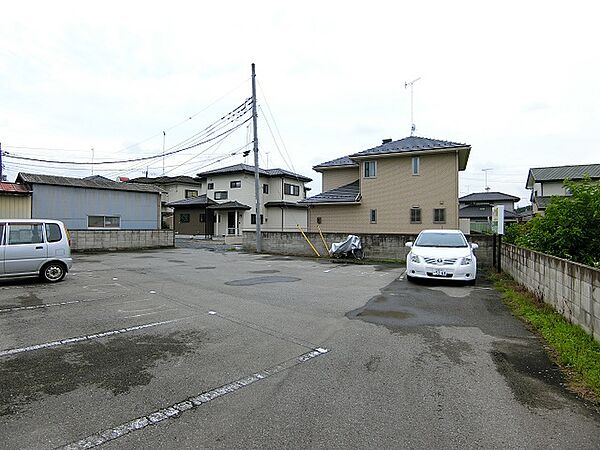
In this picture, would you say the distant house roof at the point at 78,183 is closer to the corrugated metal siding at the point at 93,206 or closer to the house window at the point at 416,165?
the corrugated metal siding at the point at 93,206

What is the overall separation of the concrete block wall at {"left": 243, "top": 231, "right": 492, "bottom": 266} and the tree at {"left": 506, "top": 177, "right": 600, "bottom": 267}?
6.53 meters

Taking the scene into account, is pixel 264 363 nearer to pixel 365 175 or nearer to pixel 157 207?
pixel 365 175

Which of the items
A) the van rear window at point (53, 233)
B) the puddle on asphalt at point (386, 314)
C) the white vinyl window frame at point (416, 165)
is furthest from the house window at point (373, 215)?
the van rear window at point (53, 233)

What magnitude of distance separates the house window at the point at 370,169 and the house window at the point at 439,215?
12.5 feet

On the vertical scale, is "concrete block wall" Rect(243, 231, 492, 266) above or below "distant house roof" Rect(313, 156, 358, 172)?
below

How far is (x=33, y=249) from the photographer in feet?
28.7

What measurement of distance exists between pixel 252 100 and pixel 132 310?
14.7 m

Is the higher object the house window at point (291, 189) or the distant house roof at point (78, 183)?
the house window at point (291, 189)

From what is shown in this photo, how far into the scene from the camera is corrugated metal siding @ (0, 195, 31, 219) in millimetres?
16688

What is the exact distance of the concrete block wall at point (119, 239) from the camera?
18.4 metres

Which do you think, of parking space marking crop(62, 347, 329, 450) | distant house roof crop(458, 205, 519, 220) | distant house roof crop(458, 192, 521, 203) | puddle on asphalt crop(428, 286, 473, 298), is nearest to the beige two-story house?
puddle on asphalt crop(428, 286, 473, 298)

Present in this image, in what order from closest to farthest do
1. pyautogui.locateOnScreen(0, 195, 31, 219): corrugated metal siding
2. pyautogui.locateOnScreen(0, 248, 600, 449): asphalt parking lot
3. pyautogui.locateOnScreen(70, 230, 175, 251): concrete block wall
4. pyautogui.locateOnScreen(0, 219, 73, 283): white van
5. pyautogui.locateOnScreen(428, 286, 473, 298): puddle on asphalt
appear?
pyautogui.locateOnScreen(0, 248, 600, 449): asphalt parking lot → pyautogui.locateOnScreen(428, 286, 473, 298): puddle on asphalt → pyautogui.locateOnScreen(0, 219, 73, 283): white van → pyautogui.locateOnScreen(0, 195, 31, 219): corrugated metal siding → pyautogui.locateOnScreen(70, 230, 175, 251): concrete block wall

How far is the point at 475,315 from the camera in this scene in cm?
632

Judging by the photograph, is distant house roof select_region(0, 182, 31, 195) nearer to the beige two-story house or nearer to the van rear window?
the van rear window
